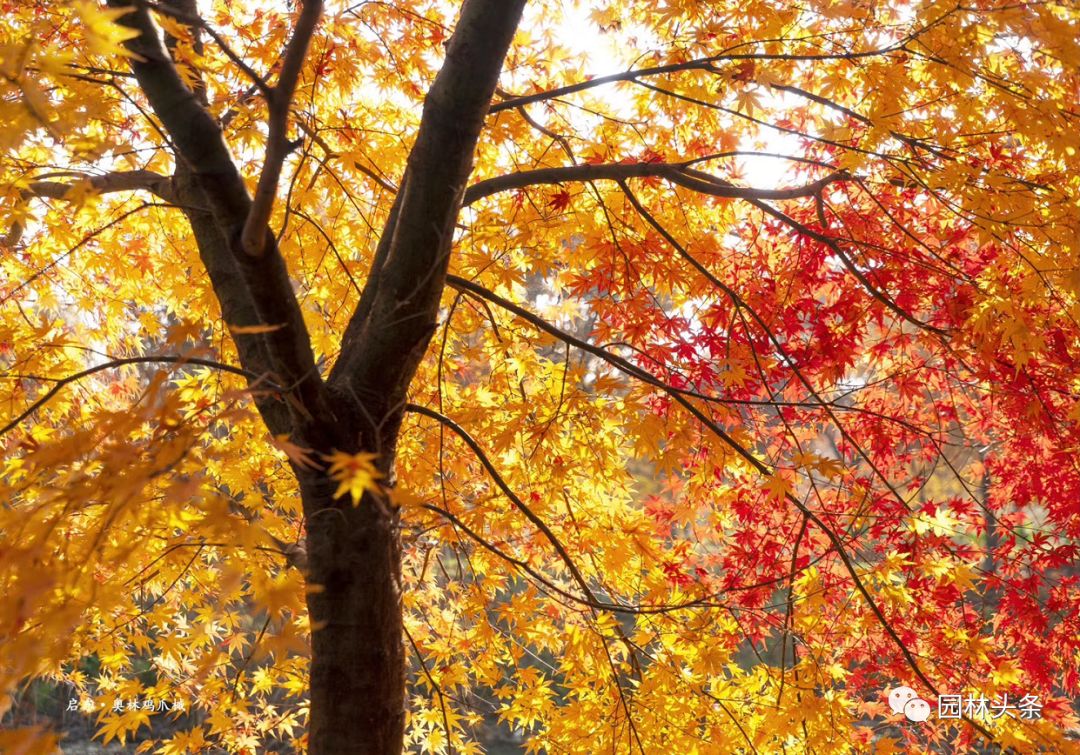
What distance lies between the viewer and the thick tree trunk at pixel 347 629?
1.88 m

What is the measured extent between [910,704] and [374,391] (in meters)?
2.77

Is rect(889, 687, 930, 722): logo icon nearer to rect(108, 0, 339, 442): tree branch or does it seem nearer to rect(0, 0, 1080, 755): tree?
rect(0, 0, 1080, 755): tree

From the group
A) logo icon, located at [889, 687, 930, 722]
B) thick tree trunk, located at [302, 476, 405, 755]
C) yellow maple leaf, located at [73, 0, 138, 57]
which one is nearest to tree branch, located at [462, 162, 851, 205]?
thick tree trunk, located at [302, 476, 405, 755]

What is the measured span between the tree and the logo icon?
17 centimetres

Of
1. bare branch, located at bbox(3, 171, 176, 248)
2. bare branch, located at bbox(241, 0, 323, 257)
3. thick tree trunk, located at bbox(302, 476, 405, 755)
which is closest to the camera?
bare branch, located at bbox(241, 0, 323, 257)

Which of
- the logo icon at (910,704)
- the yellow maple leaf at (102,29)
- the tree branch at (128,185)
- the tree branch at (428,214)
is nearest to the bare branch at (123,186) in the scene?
the tree branch at (128,185)

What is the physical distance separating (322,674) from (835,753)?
180 cm

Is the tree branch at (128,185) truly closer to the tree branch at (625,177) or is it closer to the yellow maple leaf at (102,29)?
the tree branch at (625,177)

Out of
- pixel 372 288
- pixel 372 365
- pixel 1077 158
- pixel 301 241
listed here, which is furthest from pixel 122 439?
pixel 1077 158

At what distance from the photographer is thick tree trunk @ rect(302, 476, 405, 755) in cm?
188

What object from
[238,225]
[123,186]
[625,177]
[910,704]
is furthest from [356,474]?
[910,704]

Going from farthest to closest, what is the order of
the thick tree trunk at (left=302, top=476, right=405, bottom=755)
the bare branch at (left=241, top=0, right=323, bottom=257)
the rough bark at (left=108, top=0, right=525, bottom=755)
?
the thick tree trunk at (left=302, top=476, right=405, bottom=755), the rough bark at (left=108, top=0, right=525, bottom=755), the bare branch at (left=241, top=0, right=323, bottom=257)

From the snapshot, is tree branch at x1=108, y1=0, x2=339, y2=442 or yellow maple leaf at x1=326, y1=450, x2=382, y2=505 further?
tree branch at x1=108, y1=0, x2=339, y2=442

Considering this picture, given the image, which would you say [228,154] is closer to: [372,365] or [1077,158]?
[372,365]
